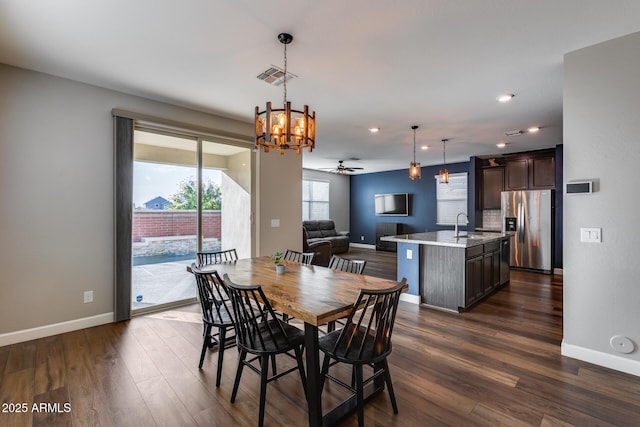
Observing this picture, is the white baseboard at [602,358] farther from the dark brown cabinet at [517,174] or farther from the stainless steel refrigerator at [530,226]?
the dark brown cabinet at [517,174]

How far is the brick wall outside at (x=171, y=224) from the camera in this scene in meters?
3.80

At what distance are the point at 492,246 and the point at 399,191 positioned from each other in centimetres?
515

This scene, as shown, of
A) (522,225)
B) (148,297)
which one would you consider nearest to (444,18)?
(148,297)

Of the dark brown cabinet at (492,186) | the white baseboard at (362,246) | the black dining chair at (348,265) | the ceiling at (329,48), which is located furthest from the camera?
the white baseboard at (362,246)

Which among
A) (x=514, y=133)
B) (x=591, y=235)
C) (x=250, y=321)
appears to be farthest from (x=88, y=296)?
(x=514, y=133)

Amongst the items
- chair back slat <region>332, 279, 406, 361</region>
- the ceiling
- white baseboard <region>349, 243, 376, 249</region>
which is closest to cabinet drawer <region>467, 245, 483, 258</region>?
the ceiling

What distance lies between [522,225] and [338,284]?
6.06 meters

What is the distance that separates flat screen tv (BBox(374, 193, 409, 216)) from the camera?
9.45 meters

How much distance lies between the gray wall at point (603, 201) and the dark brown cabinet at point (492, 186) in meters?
4.98

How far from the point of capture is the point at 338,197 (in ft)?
35.3

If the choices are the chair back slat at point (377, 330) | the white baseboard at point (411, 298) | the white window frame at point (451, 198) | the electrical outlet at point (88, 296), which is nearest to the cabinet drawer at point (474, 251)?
the white baseboard at point (411, 298)

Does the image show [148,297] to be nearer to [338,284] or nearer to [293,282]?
[293,282]

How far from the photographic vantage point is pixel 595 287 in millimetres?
2527

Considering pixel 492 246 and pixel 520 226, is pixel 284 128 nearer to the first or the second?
pixel 492 246
